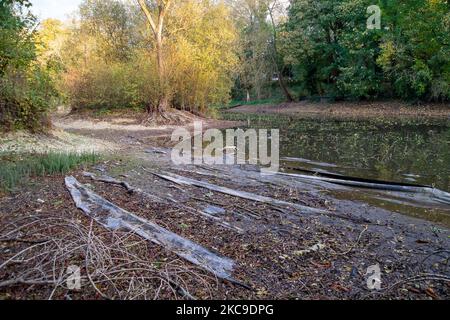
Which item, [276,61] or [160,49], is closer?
[160,49]

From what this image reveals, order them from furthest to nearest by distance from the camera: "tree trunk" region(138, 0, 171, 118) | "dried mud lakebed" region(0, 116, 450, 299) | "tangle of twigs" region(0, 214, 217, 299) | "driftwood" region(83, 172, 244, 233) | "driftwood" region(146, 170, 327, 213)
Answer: "tree trunk" region(138, 0, 171, 118) < "driftwood" region(146, 170, 327, 213) < "driftwood" region(83, 172, 244, 233) < "dried mud lakebed" region(0, 116, 450, 299) < "tangle of twigs" region(0, 214, 217, 299)

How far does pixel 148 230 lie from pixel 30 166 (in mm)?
4103

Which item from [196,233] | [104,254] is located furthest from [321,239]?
[104,254]

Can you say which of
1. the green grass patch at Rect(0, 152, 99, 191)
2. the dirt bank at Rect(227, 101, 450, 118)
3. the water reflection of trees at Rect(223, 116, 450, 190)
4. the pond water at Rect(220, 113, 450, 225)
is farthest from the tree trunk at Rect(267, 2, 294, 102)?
the green grass patch at Rect(0, 152, 99, 191)

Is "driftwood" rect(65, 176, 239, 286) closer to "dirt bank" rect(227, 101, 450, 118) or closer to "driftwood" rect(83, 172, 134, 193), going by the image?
"driftwood" rect(83, 172, 134, 193)

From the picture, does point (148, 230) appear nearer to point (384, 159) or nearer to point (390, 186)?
point (390, 186)

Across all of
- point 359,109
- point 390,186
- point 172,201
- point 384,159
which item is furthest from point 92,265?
point 359,109

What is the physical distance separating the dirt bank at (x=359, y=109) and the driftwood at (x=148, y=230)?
23478mm

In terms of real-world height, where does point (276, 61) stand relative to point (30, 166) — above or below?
above

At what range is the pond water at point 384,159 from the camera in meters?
5.67

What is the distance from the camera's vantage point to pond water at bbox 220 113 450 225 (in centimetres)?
567

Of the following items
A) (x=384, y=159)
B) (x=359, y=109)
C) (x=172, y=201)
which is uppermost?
(x=359, y=109)

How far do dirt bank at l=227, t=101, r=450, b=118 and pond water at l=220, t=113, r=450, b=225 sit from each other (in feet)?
31.7

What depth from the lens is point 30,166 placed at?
669cm
